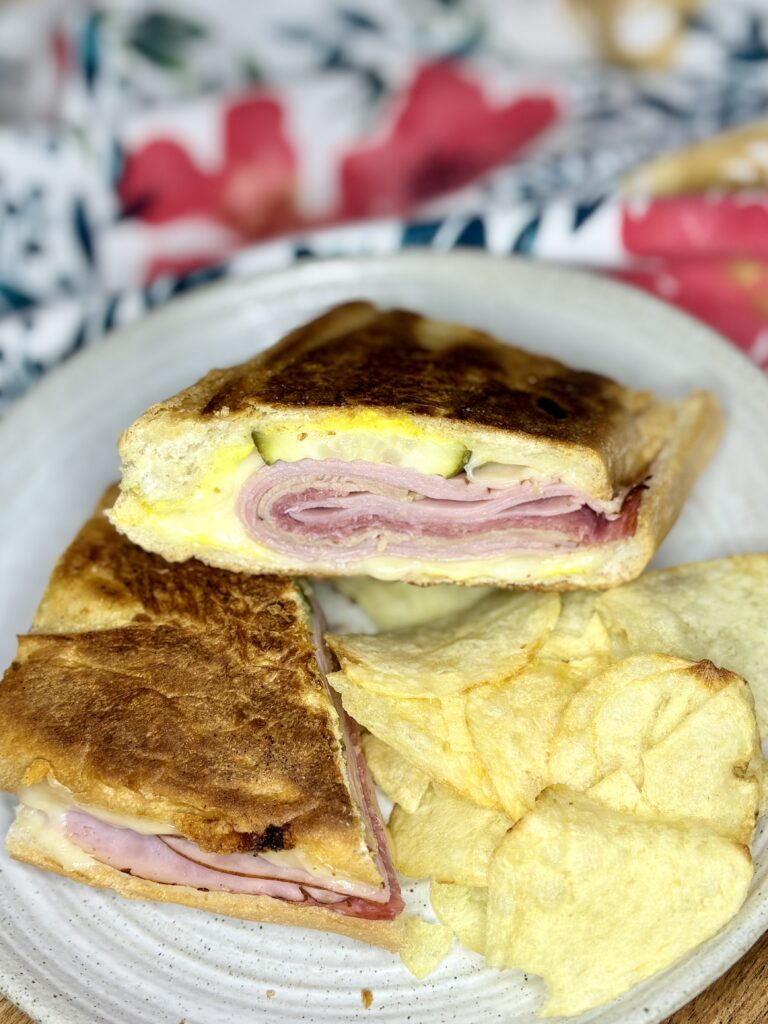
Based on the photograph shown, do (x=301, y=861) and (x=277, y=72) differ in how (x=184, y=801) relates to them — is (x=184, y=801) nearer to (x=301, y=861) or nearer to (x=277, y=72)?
(x=301, y=861)

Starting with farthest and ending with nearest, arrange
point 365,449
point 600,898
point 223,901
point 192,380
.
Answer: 1. point 192,380
2. point 365,449
3. point 223,901
4. point 600,898

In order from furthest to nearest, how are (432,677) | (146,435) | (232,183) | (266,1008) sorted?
(232,183)
(146,435)
(432,677)
(266,1008)

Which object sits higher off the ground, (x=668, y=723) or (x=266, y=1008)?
(x=668, y=723)

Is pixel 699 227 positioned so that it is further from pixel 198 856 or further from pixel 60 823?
pixel 60 823

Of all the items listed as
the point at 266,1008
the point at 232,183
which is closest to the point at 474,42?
the point at 232,183

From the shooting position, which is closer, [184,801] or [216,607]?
[184,801]

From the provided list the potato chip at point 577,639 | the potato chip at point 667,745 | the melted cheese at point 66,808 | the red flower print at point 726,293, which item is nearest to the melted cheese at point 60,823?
the melted cheese at point 66,808

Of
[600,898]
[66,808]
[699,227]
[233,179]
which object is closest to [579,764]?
[600,898]

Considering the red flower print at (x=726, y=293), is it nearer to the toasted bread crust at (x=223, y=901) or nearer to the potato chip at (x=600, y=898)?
the potato chip at (x=600, y=898)
